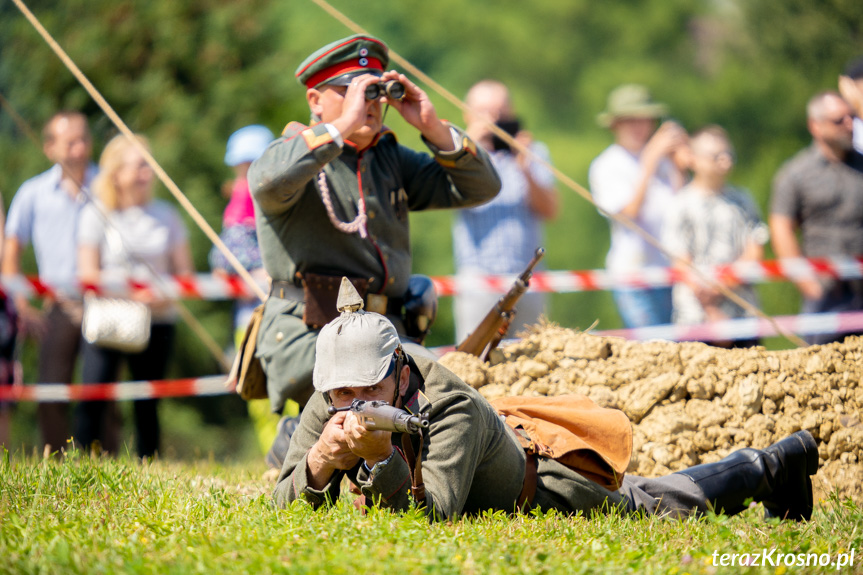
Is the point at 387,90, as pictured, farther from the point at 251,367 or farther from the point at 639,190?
the point at 639,190

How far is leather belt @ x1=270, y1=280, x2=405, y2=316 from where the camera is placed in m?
5.00

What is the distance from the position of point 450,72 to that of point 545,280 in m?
9.12

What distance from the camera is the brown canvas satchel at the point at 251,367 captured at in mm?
5203

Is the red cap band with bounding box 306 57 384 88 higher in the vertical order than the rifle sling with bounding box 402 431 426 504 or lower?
higher

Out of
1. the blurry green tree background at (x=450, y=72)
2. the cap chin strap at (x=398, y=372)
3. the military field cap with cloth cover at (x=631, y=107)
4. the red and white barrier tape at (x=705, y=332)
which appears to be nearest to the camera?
the cap chin strap at (x=398, y=372)

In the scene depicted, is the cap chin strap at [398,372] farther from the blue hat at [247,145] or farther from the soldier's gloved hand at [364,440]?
the blue hat at [247,145]

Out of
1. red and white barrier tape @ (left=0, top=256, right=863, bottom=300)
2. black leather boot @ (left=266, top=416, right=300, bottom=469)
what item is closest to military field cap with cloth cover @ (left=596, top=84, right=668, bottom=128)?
red and white barrier tape @ (left=0, top=256, right=863, bottom=300)

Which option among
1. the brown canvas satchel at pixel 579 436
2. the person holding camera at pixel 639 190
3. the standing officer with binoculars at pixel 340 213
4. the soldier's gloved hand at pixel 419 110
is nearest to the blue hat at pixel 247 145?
the person holding camera at pixel 639 190

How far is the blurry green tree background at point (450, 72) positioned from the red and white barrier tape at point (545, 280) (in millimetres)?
2485

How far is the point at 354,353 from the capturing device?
3.54m

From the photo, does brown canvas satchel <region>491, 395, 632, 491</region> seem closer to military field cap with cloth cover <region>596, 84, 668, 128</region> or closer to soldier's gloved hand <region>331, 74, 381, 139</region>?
soldier's gloved hand <region>331, 74, 381, 139</region>

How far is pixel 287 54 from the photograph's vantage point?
14.2 meters

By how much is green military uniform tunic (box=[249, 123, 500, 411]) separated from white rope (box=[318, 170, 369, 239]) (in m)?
0.02

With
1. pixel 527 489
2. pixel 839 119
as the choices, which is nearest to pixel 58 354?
pixel 527 489
